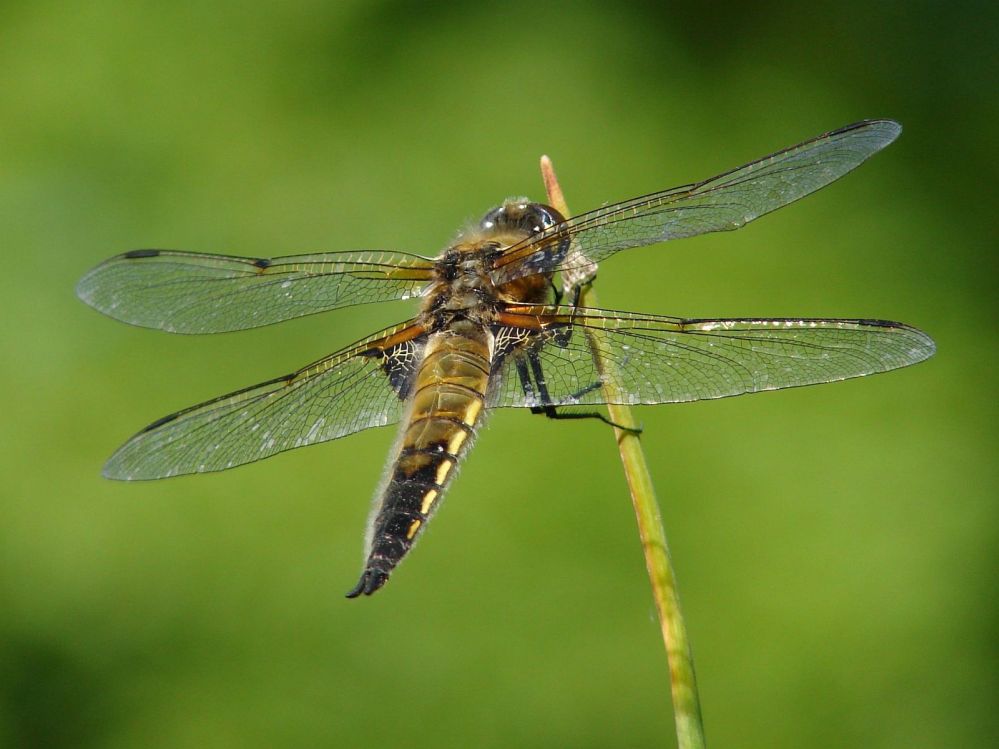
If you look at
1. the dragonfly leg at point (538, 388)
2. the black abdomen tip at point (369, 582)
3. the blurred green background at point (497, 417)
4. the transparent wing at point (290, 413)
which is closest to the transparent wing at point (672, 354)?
the dragonfly leg at point (538, 388)

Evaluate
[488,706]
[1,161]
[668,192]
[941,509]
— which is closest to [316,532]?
[488,706]

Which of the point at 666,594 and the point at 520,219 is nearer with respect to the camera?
the point at 666,594

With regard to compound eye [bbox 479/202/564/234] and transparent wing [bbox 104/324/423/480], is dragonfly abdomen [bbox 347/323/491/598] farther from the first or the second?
compound eye [bbox 479/202/564/234]

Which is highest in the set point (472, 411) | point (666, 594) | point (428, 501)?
point (472, 411)

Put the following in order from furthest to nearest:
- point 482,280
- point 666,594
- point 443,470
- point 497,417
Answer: point 497,417, point 482,280, point 443,470, point 666,594

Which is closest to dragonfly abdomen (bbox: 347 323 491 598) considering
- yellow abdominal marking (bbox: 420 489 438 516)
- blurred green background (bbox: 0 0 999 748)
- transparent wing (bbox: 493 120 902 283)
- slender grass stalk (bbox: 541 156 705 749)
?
yellow abdominal marking (bbox: 420 489 438 516)

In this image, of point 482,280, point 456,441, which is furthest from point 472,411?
point 482,280

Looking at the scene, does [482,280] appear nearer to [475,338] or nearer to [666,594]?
[475,338]
